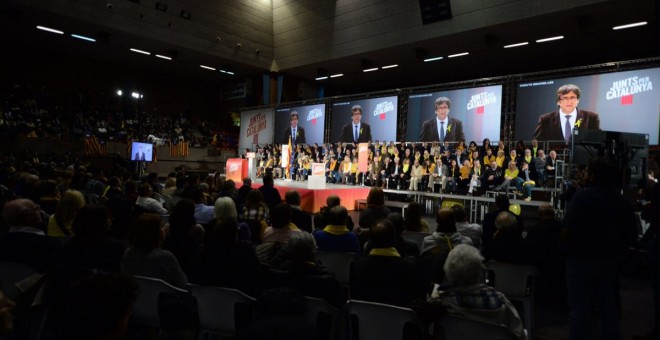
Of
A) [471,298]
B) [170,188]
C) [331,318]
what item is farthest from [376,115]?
[471,298]

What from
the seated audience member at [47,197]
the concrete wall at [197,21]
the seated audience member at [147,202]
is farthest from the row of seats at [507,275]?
the concrete wall at [197,21]

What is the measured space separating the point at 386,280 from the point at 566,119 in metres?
10.7

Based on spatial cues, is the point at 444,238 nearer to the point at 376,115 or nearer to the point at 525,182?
the point at 525,182

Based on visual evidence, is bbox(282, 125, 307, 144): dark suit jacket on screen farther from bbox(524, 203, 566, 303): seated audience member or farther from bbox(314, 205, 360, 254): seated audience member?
bbox(314, 205, 360, 254): seated audience member

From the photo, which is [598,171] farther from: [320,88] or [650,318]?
[320,88]

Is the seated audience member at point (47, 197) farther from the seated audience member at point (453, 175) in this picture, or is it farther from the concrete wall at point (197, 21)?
the concrete wall at point (197, 21)

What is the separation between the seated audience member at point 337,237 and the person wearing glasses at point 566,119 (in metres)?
9.33

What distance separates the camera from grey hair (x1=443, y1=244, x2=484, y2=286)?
200 cm

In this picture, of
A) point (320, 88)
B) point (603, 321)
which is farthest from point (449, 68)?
point (603, 321)

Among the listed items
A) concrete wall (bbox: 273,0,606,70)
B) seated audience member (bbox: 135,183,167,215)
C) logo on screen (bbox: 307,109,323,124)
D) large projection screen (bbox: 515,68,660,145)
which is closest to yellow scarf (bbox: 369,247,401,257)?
seated audience member (bbox: 135,183,167,215)

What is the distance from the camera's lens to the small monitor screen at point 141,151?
14715 mm

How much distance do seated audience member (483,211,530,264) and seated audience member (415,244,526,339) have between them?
1532 millimetres

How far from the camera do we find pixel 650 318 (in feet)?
12.3

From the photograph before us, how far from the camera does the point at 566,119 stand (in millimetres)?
11039
